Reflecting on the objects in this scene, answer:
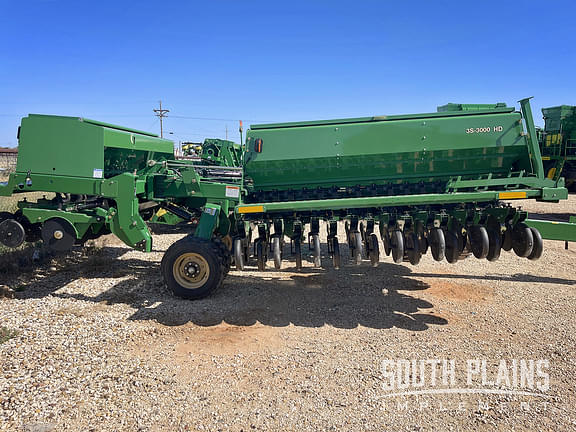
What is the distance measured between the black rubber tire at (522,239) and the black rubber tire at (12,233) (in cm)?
721

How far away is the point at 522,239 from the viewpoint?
5598mm

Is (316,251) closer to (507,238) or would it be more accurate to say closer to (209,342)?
(209,342)

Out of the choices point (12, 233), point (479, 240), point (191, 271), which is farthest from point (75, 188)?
point (479, 240)

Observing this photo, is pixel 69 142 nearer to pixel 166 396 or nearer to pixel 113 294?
pixel 113 294

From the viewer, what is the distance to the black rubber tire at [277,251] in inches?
232

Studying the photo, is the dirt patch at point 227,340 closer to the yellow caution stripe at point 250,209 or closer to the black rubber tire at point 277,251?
the black rubber tire at point 277,251

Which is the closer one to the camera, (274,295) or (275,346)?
(275,346)

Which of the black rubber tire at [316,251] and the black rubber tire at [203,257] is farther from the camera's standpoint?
the black rubber tire at [203,257]

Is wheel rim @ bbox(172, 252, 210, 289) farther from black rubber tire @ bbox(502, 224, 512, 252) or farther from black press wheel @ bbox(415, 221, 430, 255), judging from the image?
black rubber tire @ bbox(502, 224, 512, 252)

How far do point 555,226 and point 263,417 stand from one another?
5.09 m

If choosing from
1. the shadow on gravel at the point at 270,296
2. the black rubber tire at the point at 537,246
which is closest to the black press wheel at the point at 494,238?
the black rubber tire at the point at 537,246

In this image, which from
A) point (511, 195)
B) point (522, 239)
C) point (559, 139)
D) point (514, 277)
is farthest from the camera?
point (559, 139)

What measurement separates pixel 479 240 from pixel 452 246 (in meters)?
0.36

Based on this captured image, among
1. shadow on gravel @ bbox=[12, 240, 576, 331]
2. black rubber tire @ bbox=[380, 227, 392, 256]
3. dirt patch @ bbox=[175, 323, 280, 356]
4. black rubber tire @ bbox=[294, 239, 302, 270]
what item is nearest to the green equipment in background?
shadow on gravel @ bbox=[12, 240, 576, 331]
